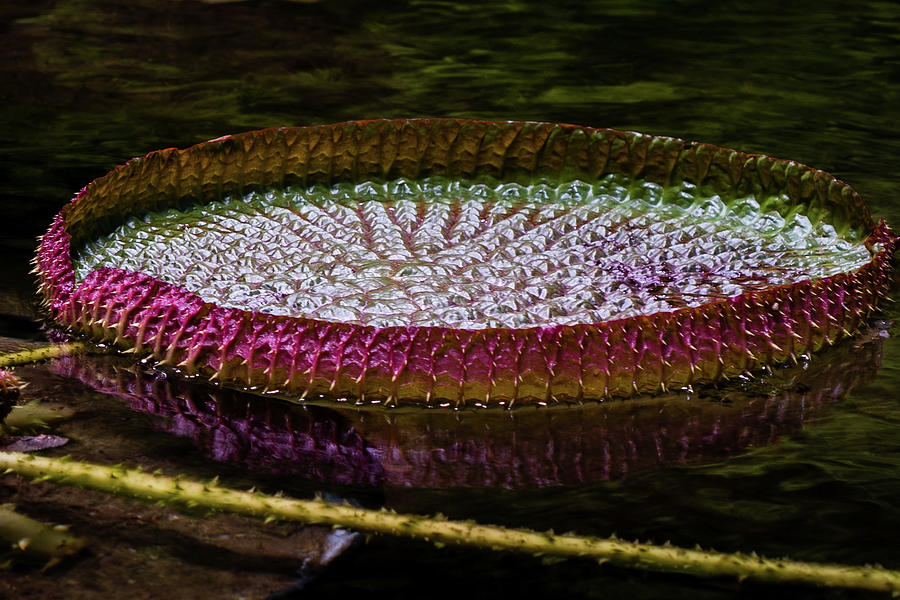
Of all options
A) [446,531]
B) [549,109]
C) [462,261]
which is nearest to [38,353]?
[462,261]

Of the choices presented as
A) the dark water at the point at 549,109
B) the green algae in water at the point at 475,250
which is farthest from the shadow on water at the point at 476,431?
the green algae in water at the point at 475,250

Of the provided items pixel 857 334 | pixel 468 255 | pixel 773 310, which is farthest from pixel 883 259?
pixel 468 255

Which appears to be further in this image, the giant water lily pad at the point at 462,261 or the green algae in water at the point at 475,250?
the green algae in water at the point at 475,250

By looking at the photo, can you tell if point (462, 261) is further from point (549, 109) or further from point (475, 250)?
point (549, 109)

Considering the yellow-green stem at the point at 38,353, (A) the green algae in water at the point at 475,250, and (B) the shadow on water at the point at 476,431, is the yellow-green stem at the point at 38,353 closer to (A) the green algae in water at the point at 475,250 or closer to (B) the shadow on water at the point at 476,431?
(B) the shadow on water at the point at 476,431

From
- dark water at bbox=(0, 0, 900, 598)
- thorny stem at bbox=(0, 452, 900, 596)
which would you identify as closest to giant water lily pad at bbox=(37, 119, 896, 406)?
dark water at bbox=(0, 0, 900, 598)

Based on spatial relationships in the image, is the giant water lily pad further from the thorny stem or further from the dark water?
the thorny stem

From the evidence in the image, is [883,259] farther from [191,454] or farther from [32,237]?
[32,237]
